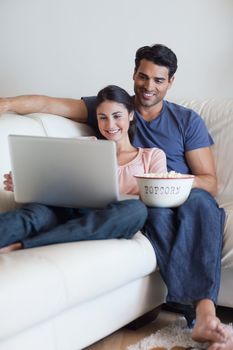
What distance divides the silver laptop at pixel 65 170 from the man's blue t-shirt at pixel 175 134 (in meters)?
0.59

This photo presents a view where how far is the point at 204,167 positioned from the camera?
2.30 metres

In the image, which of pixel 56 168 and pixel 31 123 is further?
pixel 31 123

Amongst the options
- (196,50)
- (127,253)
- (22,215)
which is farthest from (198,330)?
(196,50)

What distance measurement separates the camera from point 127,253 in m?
1.70

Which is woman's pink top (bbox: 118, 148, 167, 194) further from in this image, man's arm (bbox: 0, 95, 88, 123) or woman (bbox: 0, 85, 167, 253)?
man's arm (bbox: 0, 95, 88, 123)

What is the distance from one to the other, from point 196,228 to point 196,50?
1.17 metres

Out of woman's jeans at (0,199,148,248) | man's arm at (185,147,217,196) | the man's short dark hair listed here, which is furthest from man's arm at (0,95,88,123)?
woman's jeans at (0,199,148,248)

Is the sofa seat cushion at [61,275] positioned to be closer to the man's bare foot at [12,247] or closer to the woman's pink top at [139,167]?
the man's bare foot at [12,247]

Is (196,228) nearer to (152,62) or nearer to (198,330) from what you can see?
(198,330)

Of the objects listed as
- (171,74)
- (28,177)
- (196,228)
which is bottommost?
(196,228)

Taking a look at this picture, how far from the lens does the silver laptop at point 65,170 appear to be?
1.73 metres

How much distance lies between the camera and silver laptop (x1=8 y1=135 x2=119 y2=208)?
5.67ft

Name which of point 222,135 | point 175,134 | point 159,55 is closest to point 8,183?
point 175,134

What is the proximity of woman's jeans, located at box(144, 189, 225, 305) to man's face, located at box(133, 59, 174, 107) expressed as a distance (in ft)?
2.04
